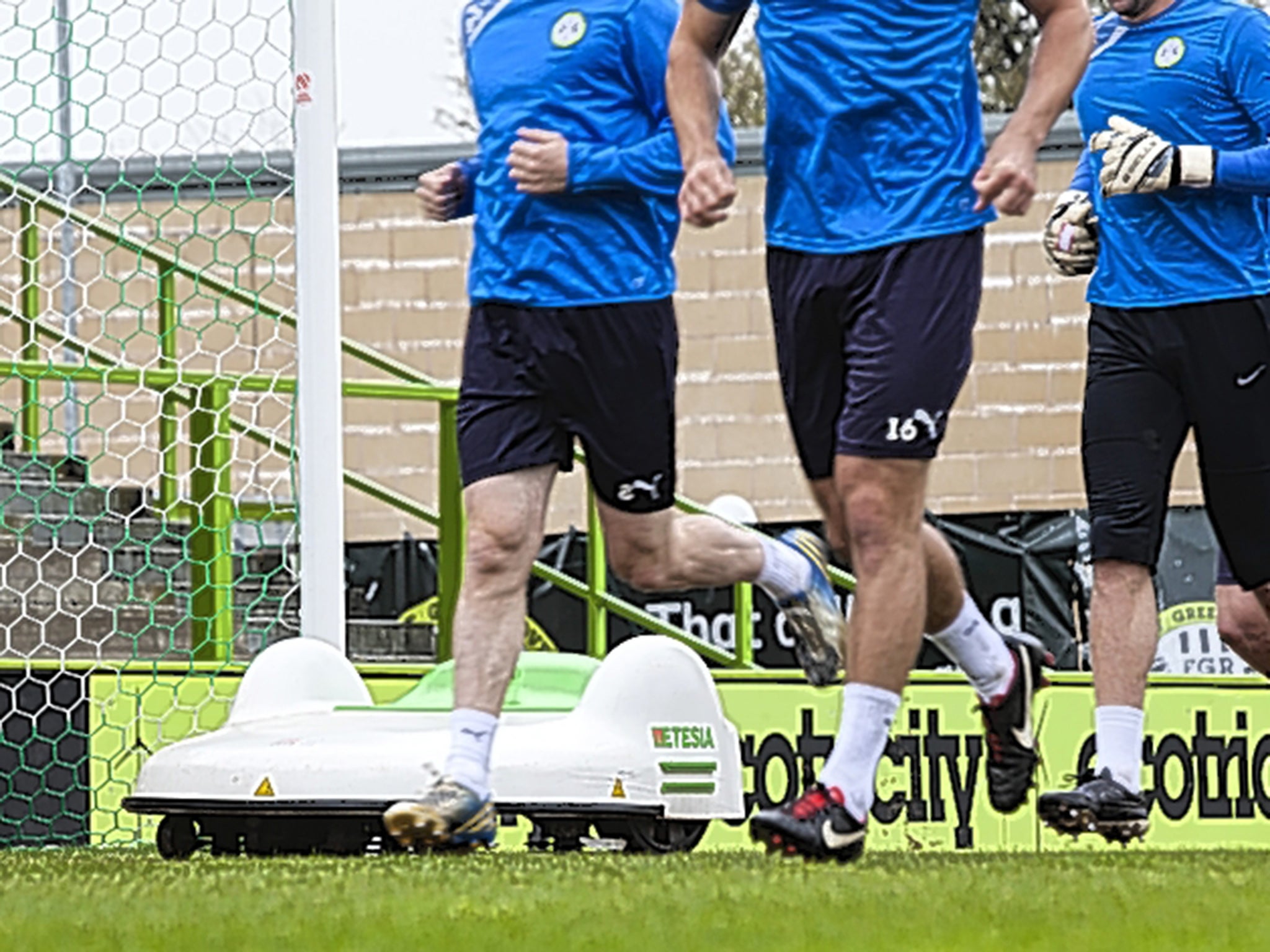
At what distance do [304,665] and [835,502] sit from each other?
1.87 meters

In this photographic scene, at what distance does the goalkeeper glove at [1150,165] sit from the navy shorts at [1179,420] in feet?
1.02

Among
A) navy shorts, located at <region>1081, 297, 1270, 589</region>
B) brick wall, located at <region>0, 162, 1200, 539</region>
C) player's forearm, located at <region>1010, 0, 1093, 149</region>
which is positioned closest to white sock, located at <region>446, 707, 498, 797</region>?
navy shorts, located at <region>1081, 297, 1270, 589</region>

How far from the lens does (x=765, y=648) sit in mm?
13250

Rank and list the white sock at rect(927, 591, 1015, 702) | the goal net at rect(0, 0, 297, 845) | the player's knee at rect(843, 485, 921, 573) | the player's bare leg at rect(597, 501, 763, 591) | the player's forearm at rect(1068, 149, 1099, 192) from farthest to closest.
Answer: the goal net at rect(0, 0, 297, 845) < the player's forearm at rect(1068, 149, 1099, 192) < the player's bare leg at rect(597, 501, 763, 591) < the white sock at rect(927, 591, 1015, 702) < the player's knee at rect(843, 485, 921, 573)

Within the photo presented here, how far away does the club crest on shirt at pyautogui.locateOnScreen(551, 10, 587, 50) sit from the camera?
225 inches

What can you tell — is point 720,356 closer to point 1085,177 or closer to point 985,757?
point 985,757

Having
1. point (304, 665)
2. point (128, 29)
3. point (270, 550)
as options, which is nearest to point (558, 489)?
point (270, 550)

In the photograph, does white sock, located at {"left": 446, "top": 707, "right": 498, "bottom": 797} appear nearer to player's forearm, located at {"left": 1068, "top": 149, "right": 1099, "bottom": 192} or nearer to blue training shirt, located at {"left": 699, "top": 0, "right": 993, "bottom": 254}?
blue training shirt, located at {"left": 699, "top": 0, "right": 993, "bottom": 254}

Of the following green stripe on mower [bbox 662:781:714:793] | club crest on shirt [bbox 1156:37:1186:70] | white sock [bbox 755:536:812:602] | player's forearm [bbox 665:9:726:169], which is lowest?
green stripe on mower [bbox 662:781:714:793]

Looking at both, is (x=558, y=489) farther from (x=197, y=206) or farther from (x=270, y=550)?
(x=270, y=550)

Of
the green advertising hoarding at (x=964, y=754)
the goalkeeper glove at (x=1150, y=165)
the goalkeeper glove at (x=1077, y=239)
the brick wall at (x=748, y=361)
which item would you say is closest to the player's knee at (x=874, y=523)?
the goalkeeper glove at (x=1150, y=165)

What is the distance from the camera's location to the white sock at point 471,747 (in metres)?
5.44

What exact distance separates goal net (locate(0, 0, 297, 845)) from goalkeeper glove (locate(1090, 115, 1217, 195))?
283 centimetres

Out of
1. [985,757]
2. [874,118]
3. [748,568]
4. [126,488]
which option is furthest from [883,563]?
[126,488]
